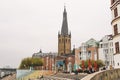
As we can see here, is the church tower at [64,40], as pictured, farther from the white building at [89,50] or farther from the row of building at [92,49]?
the white building at [89,50]

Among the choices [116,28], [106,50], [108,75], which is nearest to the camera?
[108,75]

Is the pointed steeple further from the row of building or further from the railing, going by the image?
the railing

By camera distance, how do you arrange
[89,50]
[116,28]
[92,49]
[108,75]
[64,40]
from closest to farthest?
1. [108,75]
2. [116,28]
3. [92,49]
4. [89,50]
5. [64,40]

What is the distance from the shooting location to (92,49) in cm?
9431

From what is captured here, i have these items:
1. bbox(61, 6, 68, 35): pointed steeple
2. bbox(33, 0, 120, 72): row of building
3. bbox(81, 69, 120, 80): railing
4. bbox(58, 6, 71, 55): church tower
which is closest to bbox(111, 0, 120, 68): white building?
bbox(33, 0, 120, 72): row of building

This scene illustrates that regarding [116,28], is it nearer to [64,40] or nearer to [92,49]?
[92,49]

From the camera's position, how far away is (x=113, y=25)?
33438mm

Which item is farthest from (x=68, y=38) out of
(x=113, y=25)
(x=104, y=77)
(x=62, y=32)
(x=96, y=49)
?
(x=104, y=77)

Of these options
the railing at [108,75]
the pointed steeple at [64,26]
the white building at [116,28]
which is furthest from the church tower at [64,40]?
the railing at [108,75]

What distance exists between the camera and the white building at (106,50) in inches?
→ 3292

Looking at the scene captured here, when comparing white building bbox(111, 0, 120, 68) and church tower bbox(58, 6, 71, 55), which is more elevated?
church tower bbox(58, 6, 71, 55)

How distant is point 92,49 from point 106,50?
9.40 meters

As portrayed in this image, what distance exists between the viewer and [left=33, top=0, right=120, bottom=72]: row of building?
32.6 m

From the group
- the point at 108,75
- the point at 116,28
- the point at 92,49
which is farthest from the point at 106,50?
the point at 108,75
